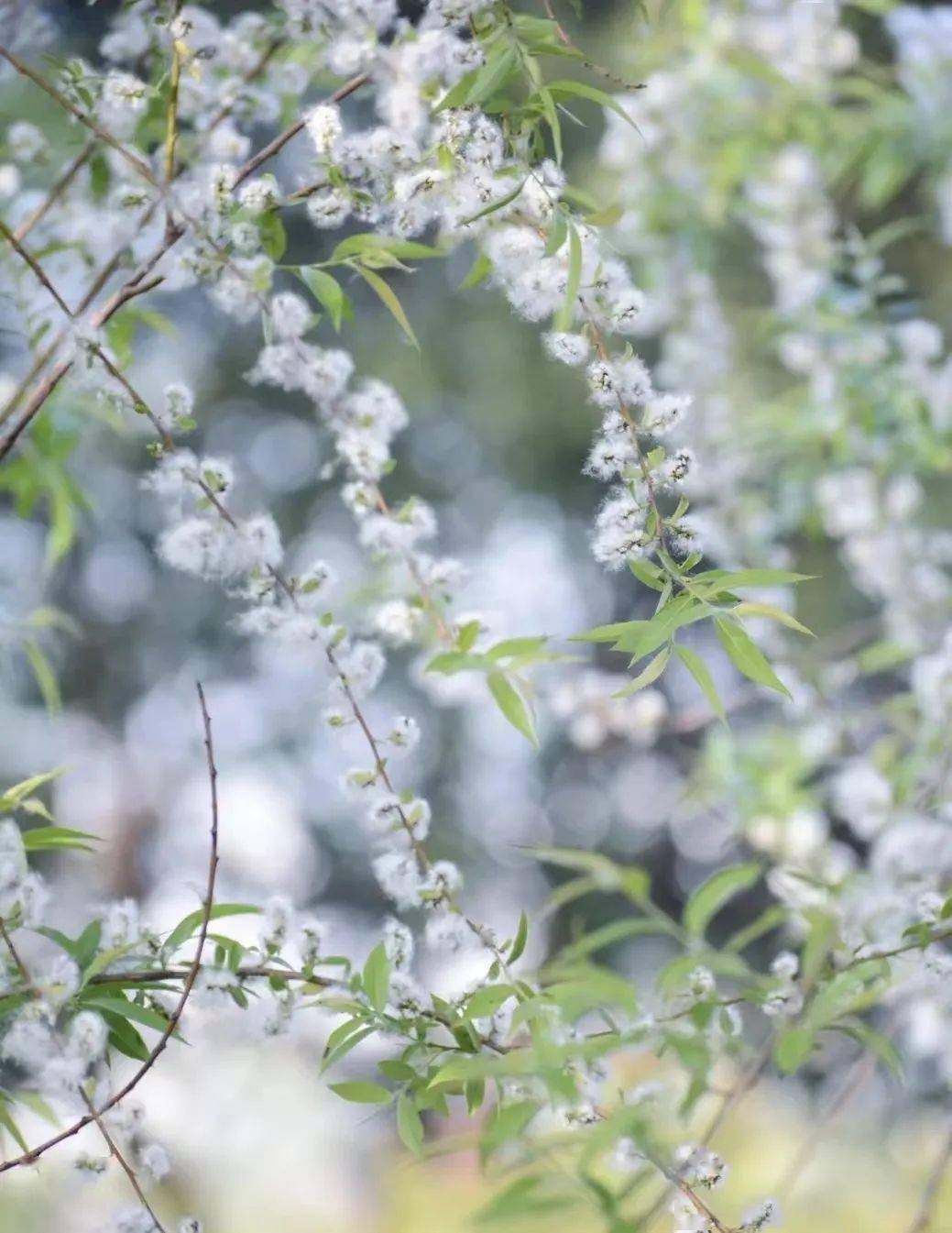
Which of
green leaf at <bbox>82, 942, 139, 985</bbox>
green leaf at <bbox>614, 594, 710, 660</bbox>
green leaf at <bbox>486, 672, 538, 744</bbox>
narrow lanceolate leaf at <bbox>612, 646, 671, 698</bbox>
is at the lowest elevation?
green leaf at <bbox>82, 942, 139, 985</bbox>

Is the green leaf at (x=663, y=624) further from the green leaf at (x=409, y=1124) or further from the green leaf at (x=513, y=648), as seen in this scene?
the green leaf at (x=409, y=1124)

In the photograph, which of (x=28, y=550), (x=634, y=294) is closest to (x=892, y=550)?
(x=634, y=294)

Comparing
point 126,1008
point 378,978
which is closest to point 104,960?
point 126,1008

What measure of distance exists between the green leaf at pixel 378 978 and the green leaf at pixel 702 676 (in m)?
0.19

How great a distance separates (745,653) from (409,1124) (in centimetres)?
26

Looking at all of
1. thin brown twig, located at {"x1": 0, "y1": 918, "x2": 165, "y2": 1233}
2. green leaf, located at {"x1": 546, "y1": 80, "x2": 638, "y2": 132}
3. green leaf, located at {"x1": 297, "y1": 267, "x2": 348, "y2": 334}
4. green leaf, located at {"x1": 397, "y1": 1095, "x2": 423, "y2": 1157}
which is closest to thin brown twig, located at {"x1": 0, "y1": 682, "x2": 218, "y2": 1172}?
thin brown twig, located at {"x1": 0, "y1": 918, "x2": 165, "y2": 1233}

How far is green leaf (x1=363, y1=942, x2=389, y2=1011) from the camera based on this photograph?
1.97 ft

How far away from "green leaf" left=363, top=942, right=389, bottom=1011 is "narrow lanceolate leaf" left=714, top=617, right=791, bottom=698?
8.3 inches

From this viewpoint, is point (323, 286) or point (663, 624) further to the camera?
point (323, 286)

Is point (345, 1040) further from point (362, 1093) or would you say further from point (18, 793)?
point (18, 793)

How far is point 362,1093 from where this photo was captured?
0.63 meters

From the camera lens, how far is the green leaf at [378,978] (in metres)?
0.60

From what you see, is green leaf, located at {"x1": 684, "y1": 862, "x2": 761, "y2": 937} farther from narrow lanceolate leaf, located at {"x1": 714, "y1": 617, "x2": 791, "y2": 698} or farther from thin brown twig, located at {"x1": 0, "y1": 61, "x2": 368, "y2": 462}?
thin brown twig, located at {"x1": 0, "y1": 61, "x2": 368, "y2": 462}

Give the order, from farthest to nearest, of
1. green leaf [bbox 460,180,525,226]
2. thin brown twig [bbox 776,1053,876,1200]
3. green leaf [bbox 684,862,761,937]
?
thin brown twig [bbox 776,1053,876,1200] < green leaf [bbox 684,862,761,937] < green leaf [bbox 460,180,525,226]
